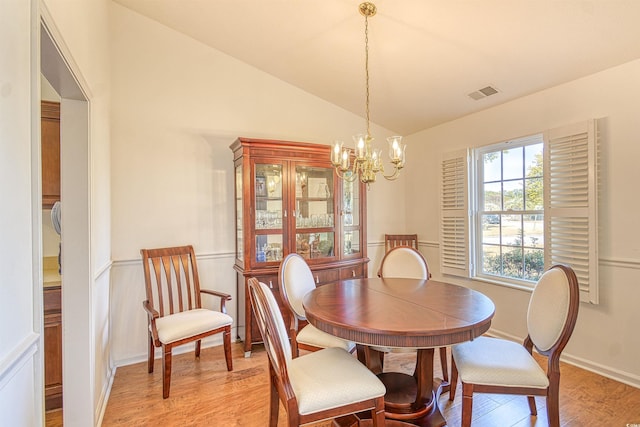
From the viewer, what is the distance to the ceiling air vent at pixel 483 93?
3.05 m

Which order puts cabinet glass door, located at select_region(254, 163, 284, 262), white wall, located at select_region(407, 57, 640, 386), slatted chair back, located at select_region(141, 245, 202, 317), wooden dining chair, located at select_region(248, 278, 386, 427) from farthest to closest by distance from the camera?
cabinet glass door, located at select_region(254, 163, 284, 262), slatted chair back, located at select_region(141, 245, 202, 317), white wall, located at select_region(407, 57, 640, 386), wooden dining chair, located at select_region(248, 278, 386, 427)

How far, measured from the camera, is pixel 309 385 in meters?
1.60

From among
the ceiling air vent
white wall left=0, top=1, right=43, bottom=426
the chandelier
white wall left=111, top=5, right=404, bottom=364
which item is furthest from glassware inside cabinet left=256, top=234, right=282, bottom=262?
the ceiling air vent

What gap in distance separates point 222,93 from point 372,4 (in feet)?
5.90

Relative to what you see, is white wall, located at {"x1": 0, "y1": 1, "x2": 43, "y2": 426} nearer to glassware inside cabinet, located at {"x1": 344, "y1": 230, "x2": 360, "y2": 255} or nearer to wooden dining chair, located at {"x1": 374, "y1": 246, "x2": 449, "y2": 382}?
wooden dining chair, located at {"x1": 374, "y1": 246, "x2": 449, "y2": 382}

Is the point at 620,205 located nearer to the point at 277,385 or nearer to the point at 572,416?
the point at 572,416

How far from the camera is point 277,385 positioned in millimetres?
1695

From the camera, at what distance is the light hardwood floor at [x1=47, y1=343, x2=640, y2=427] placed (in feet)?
6.84

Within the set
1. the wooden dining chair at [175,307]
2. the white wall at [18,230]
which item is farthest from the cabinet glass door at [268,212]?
the white wall at [18,230]

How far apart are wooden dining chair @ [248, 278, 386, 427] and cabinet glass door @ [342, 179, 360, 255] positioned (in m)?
1.94

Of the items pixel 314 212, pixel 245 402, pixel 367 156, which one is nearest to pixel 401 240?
pixel 314 212

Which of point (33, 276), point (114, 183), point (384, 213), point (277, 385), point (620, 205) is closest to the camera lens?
point (33, 276)

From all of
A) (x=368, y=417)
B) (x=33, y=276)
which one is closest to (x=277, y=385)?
(x=368, y=417)

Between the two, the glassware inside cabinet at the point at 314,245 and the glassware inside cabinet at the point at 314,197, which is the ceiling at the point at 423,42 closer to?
the glassware inside cabinet at the point at 314,197
